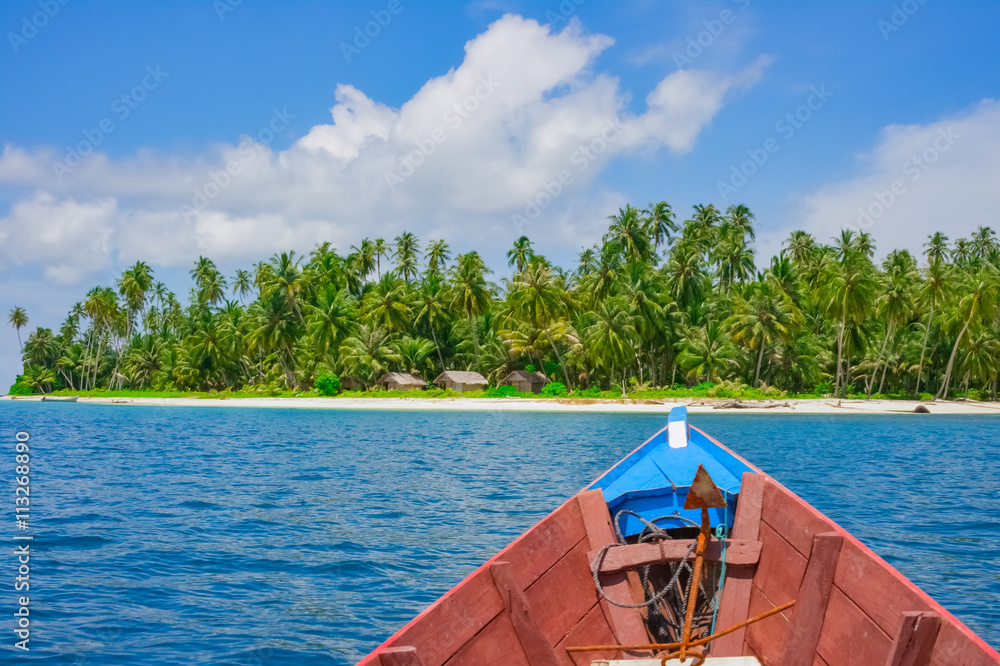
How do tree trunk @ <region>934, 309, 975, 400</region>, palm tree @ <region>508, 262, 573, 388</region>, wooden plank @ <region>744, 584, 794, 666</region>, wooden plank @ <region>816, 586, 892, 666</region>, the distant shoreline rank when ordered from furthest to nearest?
1. palm tree @ <region>508, 262, 573, 388</region>
2. tree trunk @ <region>934, 309, 975, 400</region>
3. the distant shoreline
4. wooden plank @ <region>744, 584, 794, 666</region>
5. wooden plank @ <region>816, 586, 892, 666</region>

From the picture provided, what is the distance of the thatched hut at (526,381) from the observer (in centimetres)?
5900

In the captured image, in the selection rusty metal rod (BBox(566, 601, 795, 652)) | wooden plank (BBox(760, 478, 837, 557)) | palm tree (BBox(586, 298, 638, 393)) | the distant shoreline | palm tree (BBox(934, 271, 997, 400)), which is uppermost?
palm tree (BBox(934, 271, 997, 400))

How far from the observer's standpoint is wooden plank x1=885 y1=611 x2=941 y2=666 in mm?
3797

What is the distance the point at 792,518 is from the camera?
5.29 m

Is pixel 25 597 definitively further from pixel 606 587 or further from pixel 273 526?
pixel 606 587

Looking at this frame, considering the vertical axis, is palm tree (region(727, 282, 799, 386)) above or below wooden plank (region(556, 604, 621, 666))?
above

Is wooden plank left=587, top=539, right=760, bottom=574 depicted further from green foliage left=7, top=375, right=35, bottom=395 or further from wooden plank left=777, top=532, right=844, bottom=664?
green foliage left=7, top=375, right=35, bottom=395

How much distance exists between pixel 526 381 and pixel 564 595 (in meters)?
53.9

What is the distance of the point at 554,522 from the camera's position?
5.50 meters

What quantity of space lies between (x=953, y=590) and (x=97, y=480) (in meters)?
20.5

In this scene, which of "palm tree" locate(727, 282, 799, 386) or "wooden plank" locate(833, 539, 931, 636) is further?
"palm tree" locate(727, 282, 799, 386)

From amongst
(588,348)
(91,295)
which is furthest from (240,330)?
(588,348)

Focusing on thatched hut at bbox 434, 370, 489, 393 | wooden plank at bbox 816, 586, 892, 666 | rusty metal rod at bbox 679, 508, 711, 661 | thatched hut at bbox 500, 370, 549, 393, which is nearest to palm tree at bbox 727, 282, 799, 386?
thatched hut at bbox 500, 370, 549, 393

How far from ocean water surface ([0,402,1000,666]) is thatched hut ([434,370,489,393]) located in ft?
86.6
